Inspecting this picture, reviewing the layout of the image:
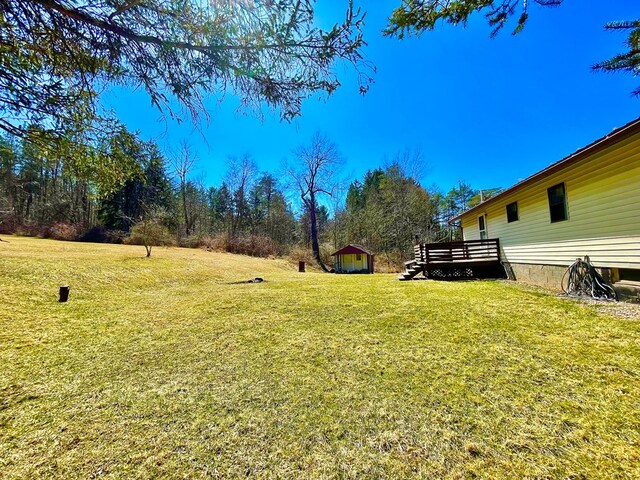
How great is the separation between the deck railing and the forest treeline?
412 inches

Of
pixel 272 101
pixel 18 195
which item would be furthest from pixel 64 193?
pixel 272 101

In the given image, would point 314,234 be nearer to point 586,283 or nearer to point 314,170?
point 314,170

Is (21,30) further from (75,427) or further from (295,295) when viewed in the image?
(295,295)

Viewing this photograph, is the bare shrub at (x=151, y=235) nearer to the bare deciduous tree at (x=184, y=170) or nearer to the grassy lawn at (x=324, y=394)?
the bare deciduous tree at (x=184, y=170)

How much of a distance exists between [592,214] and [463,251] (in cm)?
459

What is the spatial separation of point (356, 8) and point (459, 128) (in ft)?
59.8

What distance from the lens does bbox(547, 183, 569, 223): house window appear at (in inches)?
251

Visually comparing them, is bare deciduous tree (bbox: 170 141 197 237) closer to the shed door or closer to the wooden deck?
the wooden deck

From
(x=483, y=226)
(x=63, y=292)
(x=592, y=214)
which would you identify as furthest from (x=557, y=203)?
(x=63, y=292)

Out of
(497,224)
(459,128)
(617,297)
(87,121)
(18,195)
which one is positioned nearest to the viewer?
(87,121)

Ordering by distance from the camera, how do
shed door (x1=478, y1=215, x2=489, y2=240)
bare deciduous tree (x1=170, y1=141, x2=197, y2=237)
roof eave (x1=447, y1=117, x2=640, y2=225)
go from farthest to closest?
bare deciduous tree (x1=170, y1=141, x2=197, y2=237), shed door (x1=478, y1=215, x2=489, y2=240), roof eave (x1=447, y1=117, x2=640, y2=225)

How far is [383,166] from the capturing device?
24.1 metres

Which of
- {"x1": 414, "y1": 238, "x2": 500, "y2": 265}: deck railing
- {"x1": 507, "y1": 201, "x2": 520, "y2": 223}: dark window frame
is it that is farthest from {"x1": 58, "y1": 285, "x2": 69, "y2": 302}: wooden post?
{"x1": 507, "y1": 201, "x2": 520, "y2": 223}: dark window frame

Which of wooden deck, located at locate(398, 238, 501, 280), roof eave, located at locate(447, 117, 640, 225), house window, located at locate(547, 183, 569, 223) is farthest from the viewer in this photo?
wooden deck, located at locate(398, 238, 501, 280)
